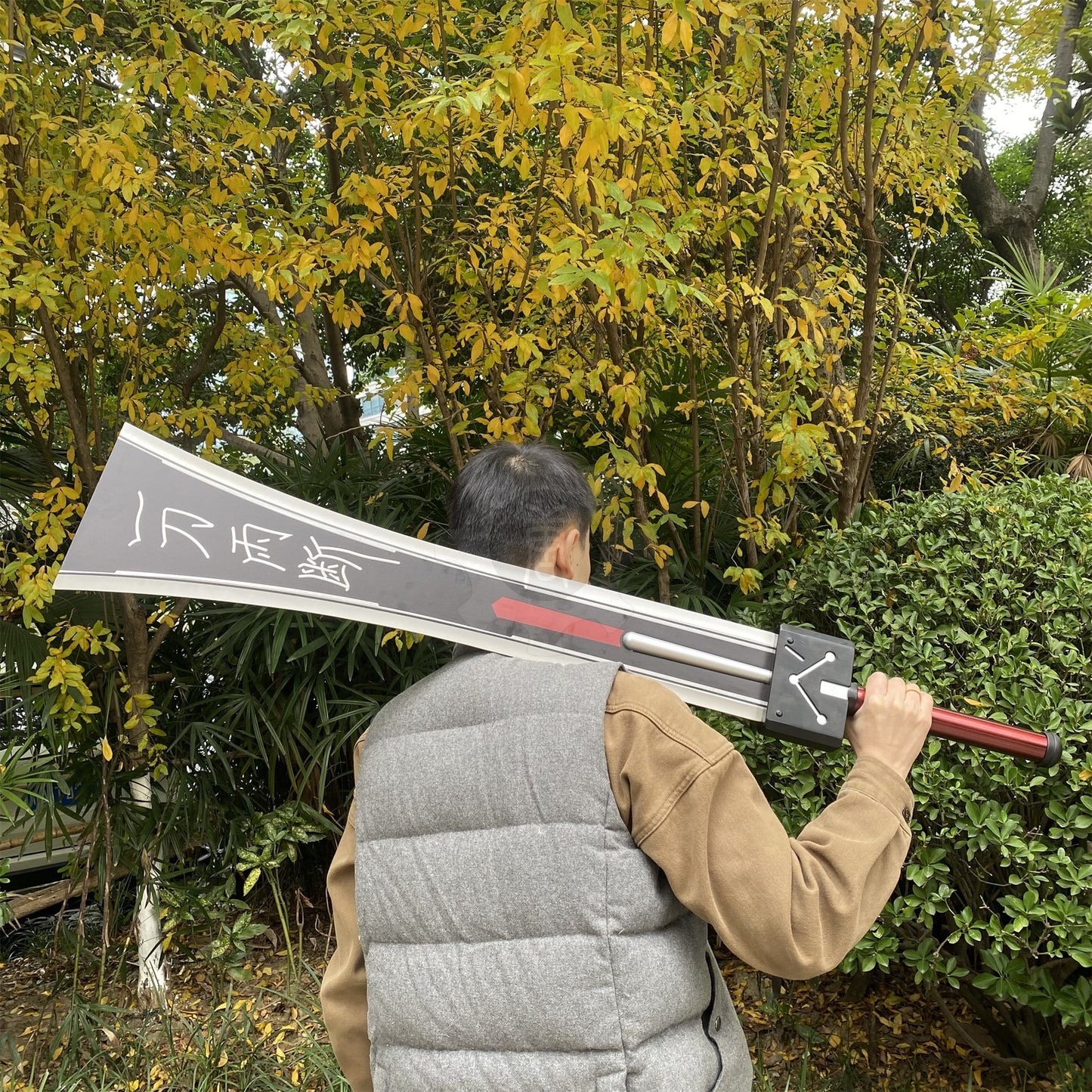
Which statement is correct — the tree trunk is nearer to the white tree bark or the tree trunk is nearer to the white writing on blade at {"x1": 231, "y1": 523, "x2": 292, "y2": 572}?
the white tree bark

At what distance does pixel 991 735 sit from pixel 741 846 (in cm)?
49

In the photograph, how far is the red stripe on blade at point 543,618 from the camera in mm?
1396

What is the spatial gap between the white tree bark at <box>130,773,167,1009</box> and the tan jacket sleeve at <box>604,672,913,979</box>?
110 inches

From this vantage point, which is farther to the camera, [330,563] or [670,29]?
[670,29]

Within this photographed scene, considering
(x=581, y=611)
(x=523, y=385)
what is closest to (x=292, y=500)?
(x=581, y=611)

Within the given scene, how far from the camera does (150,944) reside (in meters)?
3.32

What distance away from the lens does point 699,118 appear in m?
2.72

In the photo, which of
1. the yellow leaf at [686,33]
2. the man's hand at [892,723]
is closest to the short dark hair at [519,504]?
the man's hand at [892,723]

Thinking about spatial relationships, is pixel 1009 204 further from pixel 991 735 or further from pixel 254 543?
pixel 254 543

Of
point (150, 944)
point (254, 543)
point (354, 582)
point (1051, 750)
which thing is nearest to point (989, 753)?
point (1051, 750)

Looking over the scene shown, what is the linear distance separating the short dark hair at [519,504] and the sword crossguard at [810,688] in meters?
0.36

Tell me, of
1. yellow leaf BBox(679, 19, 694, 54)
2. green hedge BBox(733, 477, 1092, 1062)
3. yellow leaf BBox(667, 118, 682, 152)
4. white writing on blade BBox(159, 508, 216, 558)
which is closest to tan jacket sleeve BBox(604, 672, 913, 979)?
white writing on blade BBox(159, 508, 216, 558)

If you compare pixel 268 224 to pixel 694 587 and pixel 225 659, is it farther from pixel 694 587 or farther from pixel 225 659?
pixel 694 587

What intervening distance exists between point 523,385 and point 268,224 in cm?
118
